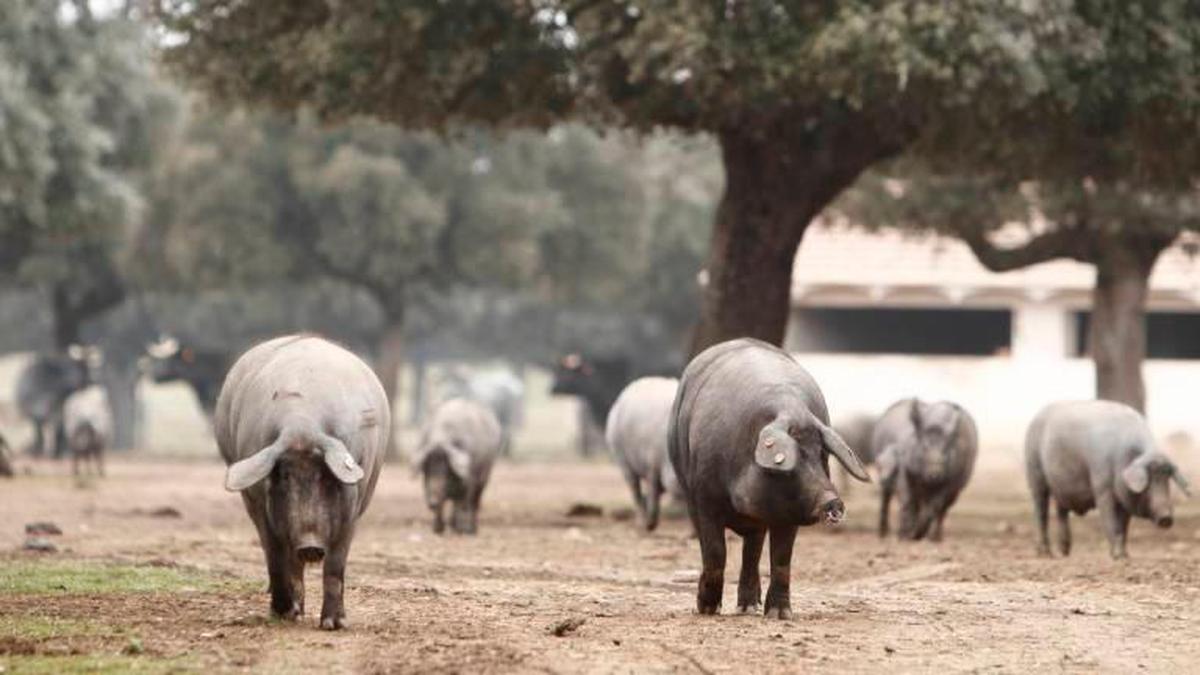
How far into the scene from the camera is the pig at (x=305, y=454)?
12180mm

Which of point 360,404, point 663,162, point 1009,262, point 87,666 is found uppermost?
point 663,162

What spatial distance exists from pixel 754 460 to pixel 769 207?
13002 millimetres

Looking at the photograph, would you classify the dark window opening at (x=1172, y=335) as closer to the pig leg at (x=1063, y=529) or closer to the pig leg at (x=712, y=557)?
the pig leg at (x=1063, y=529)

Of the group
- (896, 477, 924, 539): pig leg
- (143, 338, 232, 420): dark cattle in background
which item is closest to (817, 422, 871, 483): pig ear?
(896, 477, 924, 539): pig leg

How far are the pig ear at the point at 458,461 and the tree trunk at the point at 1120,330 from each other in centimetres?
1218

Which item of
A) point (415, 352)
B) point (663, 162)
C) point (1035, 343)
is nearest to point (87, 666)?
point (1035, 343)

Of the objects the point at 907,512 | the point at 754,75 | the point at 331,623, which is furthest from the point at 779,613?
the point at 754,75

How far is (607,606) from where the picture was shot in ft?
48.1

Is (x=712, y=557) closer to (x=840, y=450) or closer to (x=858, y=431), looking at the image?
(x=840, y=450)

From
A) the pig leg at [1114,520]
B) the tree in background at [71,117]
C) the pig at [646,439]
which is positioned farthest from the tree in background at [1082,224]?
the tree in background at [71,117]

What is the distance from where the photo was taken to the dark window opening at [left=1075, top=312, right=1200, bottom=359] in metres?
47.5

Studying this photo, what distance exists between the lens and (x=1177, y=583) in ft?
54.1

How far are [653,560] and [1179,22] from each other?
709cm

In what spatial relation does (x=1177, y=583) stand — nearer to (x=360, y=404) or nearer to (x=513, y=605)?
(x=513, y=605)
